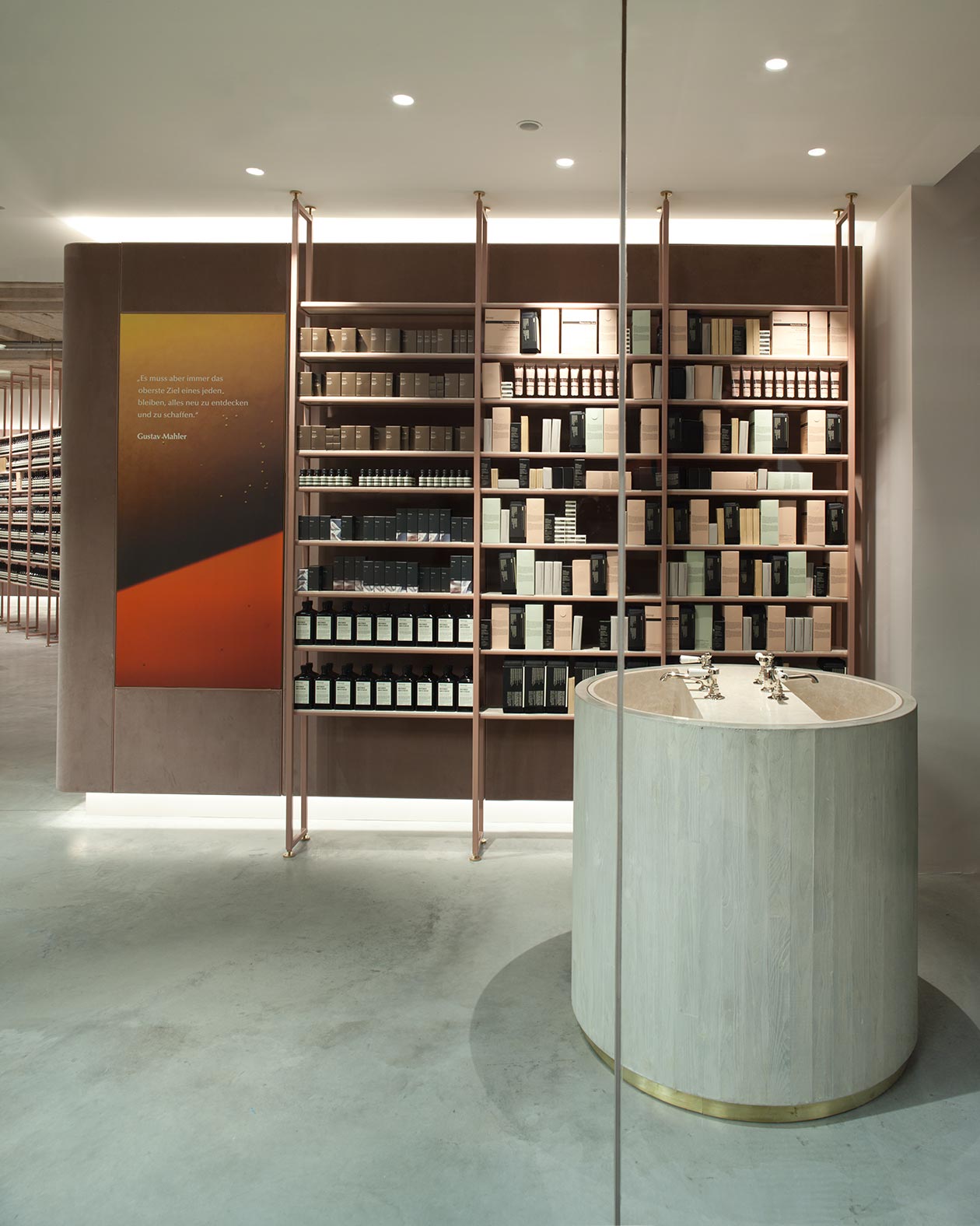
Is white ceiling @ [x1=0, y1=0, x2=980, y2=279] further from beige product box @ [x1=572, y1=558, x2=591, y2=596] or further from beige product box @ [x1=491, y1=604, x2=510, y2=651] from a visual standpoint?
beige product box @ [x1=491, y1=604, x2=510, y2=651]

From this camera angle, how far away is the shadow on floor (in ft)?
8.03

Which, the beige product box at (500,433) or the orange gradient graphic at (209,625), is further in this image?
the orange gradient graphic at (209,625)

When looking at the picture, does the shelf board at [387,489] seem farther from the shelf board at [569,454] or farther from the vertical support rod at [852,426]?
the vertical support rod at [852,426]

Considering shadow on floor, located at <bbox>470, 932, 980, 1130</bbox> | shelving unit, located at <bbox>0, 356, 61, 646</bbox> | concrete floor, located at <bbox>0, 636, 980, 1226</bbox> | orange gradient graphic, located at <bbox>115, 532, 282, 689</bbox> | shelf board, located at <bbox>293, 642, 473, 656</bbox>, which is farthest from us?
shelving unit, located at <bbox>0, 356, 61, 646</bbox>

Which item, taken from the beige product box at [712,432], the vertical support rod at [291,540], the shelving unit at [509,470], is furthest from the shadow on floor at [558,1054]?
the beige product box at [712,432]

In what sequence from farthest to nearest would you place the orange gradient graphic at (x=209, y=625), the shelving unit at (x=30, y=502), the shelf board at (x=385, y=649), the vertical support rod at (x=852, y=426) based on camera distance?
the shelving unit at (x=30, y=502) < the orange gradient graphic at (x=209, y=625) < the shelf board at (x=385, y=649) < the vertical support rod at (x=852, y=426)

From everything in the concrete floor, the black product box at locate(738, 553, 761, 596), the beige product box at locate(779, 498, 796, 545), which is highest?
the beige product box at locate(779, 498, 796, 545)

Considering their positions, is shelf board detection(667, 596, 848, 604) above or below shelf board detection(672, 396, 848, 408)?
below

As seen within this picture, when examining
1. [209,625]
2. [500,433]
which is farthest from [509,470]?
[209,625]

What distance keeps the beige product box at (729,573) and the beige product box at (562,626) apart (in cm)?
78

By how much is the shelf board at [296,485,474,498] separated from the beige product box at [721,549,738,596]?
1.31m

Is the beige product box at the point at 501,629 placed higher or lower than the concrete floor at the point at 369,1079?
higher

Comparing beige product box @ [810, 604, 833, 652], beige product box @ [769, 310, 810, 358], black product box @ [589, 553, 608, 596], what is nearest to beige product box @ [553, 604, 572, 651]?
black product box @ [589, 553, 608, 596]

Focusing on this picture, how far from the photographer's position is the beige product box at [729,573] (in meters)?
4.43
